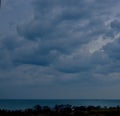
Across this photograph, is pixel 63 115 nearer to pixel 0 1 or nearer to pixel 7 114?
pixel 7 114

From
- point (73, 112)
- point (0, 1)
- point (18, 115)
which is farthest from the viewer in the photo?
point (73, 112)

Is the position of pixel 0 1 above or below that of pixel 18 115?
above

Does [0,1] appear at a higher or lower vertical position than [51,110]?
higher

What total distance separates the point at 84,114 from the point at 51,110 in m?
2.41

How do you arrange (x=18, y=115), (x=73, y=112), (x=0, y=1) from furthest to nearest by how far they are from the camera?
(x=73, y=112)
(x=18, y=115)
(x=0, y=1)

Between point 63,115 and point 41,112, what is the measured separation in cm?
152

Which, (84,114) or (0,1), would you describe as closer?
(0,1)

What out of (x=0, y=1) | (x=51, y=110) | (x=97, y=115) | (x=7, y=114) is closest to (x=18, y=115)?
(x=7, y=114)

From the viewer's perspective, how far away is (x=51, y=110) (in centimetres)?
2775

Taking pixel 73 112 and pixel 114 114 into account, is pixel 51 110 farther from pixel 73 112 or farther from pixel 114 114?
pixel 114 114

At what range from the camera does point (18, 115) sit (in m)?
25.8

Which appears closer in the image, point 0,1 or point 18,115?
point 0,1

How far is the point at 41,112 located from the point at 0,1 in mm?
14709

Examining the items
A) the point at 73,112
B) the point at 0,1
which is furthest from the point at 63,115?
the point at 0,1
